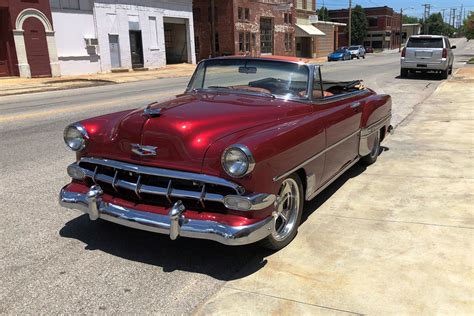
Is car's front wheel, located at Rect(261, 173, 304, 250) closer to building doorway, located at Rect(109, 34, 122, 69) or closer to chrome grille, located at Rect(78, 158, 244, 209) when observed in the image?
chrome grille, located at Rect(78, 158, 244, 209)

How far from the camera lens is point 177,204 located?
11.1 feet

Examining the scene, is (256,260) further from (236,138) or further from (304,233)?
(236,138)

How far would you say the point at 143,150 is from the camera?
11.8 feet

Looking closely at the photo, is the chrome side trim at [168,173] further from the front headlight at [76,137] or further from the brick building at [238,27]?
the brick building at [238,27]

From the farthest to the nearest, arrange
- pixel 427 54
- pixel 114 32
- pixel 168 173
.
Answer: pixel 114 32 < pixel 427 54 < pixel 168 173

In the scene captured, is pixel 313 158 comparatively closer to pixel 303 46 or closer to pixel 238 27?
pixel 238 27

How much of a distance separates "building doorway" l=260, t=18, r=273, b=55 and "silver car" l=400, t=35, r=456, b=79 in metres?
28.4

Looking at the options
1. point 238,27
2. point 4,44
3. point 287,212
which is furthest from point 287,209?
point 238,27

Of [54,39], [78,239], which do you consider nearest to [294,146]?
[78,239]

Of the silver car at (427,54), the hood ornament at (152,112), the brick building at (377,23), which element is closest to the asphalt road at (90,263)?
the hood ornament at (152,112)

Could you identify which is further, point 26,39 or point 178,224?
point 26,39

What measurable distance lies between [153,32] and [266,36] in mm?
17800

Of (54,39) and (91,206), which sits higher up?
(54,39)

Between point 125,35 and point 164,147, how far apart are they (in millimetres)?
29000
